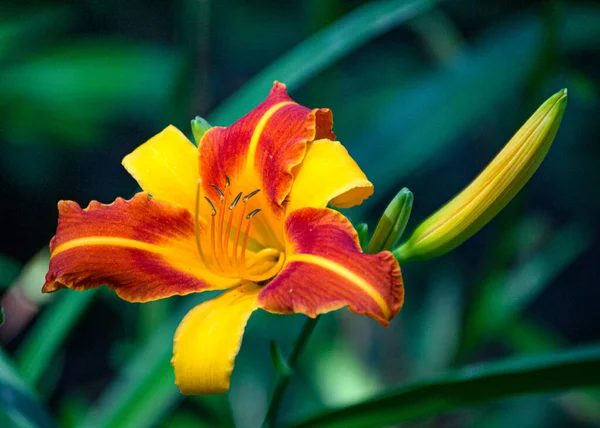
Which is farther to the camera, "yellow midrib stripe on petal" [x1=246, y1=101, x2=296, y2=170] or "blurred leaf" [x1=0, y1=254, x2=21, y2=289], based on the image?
"blurred leaf" [x1=0, y1=254, x2=21, y2=289]

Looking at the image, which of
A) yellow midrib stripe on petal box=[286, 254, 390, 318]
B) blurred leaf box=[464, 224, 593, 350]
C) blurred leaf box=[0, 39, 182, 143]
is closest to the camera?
yellow midrib stripe on petal box=[286, 254, 390, 318]

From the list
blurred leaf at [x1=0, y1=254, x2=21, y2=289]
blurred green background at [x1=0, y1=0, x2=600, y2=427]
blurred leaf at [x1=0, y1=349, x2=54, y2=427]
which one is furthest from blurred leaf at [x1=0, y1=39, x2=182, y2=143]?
blurred leaf at [x1=0, y1=349, x2=54, y2=427]

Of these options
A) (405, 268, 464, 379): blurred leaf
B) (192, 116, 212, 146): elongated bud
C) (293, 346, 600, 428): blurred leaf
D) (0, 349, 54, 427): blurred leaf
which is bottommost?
(405, 268, 464, 379): blurred leaf

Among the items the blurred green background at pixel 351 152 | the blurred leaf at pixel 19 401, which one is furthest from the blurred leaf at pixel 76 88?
the blurred leaf at pixel 19 401

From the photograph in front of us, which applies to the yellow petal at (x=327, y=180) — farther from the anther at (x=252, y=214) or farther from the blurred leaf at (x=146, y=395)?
the blurred leaf at (x=146, y=395)

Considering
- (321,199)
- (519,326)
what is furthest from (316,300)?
(519,326)

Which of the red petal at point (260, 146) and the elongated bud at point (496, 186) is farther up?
the red petal at point (260, 146)

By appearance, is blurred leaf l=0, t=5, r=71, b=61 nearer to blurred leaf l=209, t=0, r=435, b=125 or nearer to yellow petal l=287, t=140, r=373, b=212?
blurred leaf l=209, t=0, r=435, b=125
